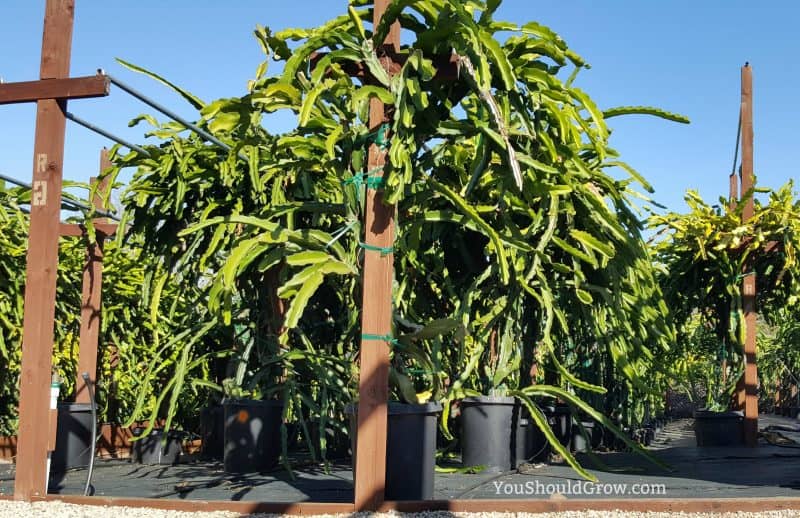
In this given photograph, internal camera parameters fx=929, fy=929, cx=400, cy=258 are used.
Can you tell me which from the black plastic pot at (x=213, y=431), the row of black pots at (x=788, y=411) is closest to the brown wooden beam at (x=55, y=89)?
the black plastic pot at (x=213, y=431)

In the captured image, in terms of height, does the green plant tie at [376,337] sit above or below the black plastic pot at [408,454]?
above

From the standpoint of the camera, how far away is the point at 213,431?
8.04 meters

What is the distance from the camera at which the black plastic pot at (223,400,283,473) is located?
6402 millimetres

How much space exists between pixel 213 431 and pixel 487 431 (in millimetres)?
2752

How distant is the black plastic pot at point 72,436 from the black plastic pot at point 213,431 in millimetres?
977

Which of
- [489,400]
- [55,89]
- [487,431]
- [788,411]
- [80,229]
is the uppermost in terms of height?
[55,89]

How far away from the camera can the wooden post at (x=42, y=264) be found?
5203mm

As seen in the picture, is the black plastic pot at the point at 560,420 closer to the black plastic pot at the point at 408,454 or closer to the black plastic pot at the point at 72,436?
the black plastic pot at the point at 408,454

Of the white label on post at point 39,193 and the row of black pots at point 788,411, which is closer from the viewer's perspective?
the white label on post at point 39,193

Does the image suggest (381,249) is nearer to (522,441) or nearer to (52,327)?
(52,327)

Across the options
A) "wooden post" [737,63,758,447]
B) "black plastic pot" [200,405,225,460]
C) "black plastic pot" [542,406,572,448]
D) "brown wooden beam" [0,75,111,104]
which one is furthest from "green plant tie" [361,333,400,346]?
"wooden post" [737,63,758,447]

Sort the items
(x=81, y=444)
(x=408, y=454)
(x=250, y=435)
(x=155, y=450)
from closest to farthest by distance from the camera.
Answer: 1. (x=408, y=454)
2. (x=250, y=435)
3. (x=81, y=444)
4. (x=155, y=450)

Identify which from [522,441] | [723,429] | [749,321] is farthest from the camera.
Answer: [723,429]

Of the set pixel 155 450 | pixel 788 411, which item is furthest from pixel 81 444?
pixel 788 411
